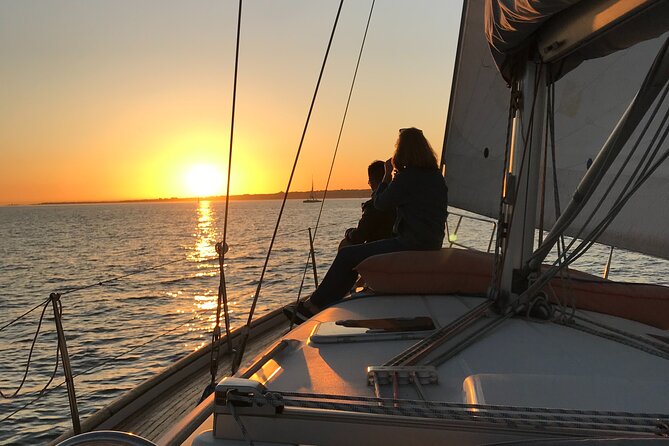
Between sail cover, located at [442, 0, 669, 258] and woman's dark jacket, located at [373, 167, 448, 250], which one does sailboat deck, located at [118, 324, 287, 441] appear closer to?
woman's dark jacket, located at [373, 167, 448, 250]

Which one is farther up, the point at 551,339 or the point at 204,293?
the point at 551,339

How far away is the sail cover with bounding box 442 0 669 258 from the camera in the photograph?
381 cm

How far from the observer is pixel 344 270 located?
3.65m

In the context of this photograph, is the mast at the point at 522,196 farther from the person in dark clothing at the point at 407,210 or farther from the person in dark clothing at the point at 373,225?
the person in dark clothing at the point at 373,225

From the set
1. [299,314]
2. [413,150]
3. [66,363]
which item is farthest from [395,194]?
[66,363]

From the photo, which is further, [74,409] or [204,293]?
[204,293]

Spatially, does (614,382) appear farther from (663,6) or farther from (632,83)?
(632,83)

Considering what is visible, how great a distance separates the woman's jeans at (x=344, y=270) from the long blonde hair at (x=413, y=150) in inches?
20.4

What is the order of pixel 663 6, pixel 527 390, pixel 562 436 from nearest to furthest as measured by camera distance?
pixel 562 436
pixel 527 390
pixel 663 6

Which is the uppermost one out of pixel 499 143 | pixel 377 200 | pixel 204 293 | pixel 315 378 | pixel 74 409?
pixel 499 143

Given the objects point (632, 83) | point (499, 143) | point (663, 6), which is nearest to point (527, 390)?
point (663, 6)

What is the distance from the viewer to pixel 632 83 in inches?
151

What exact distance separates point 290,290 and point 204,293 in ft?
9.19

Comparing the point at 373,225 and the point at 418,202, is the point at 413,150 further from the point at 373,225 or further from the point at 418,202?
the point at 373,225
